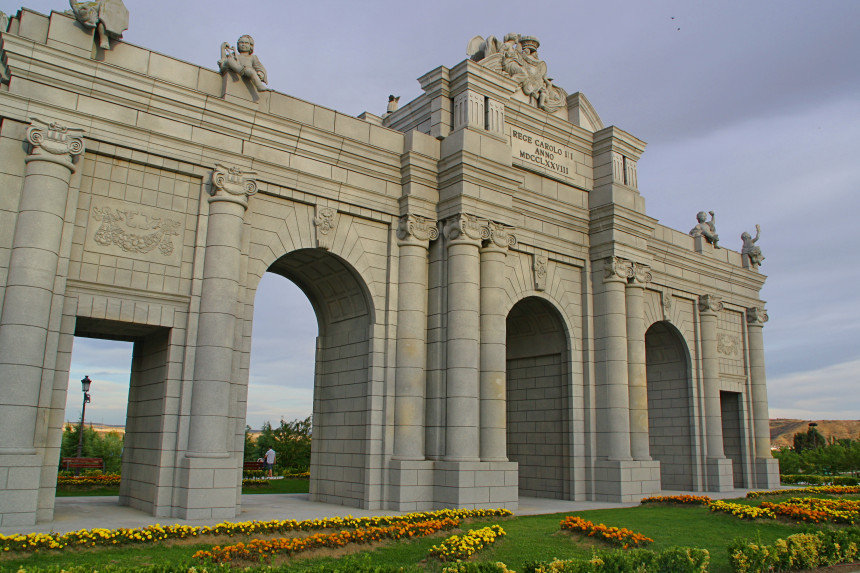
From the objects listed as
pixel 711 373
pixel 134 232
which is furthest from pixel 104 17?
pixel 711 373

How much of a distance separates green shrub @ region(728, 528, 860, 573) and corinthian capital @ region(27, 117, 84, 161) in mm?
14308

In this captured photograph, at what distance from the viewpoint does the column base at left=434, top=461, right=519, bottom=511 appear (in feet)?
55.8

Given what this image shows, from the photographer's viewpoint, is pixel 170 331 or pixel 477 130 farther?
pixel 477 130

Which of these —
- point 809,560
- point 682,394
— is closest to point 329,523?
point 809,560

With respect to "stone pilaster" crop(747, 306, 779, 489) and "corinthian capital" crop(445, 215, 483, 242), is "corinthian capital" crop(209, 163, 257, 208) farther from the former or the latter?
"stone pilaster" crop(747, 306, 779, 489)

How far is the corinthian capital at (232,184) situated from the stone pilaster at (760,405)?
23603 mm

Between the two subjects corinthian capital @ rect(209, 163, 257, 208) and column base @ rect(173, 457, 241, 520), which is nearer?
column base @ rect(173, 457, 241, 520)

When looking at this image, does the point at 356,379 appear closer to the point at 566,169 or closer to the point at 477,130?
the point at 477,130

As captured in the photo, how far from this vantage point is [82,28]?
1526 cm

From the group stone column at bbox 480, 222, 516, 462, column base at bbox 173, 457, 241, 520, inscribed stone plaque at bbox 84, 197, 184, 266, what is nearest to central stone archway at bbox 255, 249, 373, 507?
stone column at bbox 480, 222, 516, 462

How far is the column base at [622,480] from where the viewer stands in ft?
69.2

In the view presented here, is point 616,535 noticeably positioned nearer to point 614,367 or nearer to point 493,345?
point 493,345

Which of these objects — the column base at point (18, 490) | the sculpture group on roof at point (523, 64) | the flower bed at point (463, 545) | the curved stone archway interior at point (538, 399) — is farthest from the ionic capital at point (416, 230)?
the column base at point (18, 490)

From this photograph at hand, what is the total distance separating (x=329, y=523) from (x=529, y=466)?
11487 mm
